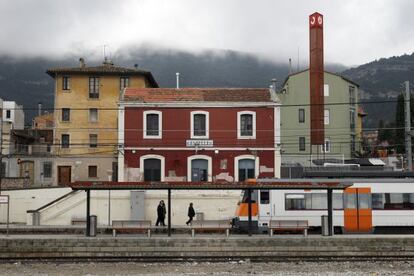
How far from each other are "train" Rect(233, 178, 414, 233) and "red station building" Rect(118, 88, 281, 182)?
14.8m

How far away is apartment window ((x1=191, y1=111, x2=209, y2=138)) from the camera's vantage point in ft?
159

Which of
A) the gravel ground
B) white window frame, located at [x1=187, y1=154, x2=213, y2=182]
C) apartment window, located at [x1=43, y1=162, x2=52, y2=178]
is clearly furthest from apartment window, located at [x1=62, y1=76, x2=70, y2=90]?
the gravel ground

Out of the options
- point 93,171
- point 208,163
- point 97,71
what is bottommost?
point 93,171

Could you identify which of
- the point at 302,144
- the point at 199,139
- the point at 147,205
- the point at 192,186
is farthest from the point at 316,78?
the point at 192,186

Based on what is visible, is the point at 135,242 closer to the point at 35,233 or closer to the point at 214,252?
the point at 214,252

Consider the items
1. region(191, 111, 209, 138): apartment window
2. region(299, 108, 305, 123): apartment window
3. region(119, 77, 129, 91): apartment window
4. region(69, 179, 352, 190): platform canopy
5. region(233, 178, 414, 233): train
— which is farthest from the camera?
region(299, 108, 305, 123): apartment window

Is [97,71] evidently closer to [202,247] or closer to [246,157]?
[246,157]

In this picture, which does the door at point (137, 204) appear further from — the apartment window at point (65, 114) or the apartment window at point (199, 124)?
the apartment window at point (65, 114)

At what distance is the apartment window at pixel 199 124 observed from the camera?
48500 millimetres

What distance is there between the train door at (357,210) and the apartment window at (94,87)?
3618 cm

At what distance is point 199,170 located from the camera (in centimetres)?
4838

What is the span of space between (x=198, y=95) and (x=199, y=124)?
8.20 ft

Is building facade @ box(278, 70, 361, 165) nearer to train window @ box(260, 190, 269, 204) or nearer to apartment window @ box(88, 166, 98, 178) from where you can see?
apartment window @ box(88, 166, 98, 178)

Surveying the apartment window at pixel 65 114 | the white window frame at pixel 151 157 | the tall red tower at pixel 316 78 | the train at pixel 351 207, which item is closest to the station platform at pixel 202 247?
the train at pixel 351 207
